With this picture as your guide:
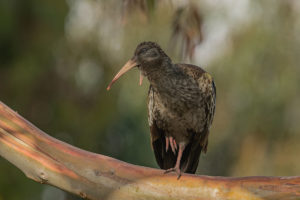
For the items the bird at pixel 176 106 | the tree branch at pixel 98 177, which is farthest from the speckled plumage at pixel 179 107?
the tree branch at pixel 98 177

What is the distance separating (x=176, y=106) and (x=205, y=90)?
0.38 meters

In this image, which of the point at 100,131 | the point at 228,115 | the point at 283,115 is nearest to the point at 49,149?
the point at 100,131

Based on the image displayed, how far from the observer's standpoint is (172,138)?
19.3 feet

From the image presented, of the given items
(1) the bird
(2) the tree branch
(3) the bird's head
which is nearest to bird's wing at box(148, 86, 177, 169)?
(1) the bird

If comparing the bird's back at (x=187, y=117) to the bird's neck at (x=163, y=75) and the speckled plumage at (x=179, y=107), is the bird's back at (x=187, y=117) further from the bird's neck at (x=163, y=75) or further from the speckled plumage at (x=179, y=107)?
the bird's neck at (x=163, y=75)

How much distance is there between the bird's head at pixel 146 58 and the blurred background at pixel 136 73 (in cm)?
66

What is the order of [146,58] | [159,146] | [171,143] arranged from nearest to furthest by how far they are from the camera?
[146,58] → [171,143] → [159,146]

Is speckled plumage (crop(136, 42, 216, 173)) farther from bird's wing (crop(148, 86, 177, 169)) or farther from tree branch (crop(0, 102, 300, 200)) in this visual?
tree branch (crop(0, 102, 300, 200))

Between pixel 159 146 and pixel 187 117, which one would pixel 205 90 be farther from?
pixel 159 146

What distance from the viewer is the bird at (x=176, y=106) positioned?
5.34 meters

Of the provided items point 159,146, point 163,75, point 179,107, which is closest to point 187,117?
point 179,107

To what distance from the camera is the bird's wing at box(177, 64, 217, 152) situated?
18.6 feet

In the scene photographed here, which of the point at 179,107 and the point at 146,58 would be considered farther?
the point at 179,107

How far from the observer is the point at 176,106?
5523 mm
